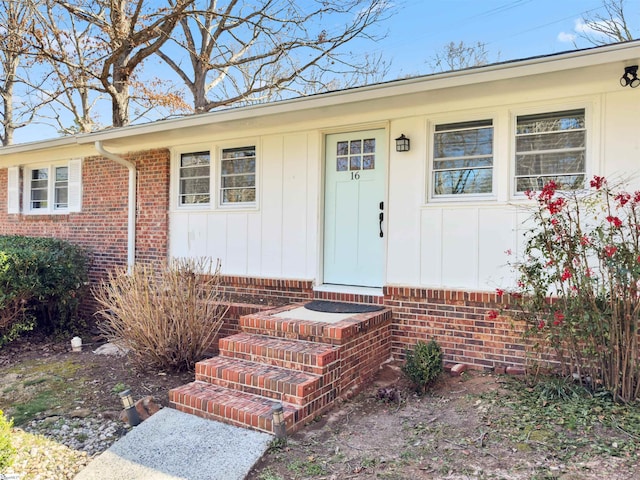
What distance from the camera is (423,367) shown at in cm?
413

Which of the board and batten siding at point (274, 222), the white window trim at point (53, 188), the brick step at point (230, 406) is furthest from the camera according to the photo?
the white window trim at point (53, 188)

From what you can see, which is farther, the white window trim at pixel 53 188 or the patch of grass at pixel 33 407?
the white window trim at pixel 53 188

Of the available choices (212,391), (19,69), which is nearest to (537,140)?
(212,391)

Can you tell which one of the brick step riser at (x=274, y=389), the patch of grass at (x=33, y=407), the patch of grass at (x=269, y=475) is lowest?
the patch of grass at (x=33, y=407)

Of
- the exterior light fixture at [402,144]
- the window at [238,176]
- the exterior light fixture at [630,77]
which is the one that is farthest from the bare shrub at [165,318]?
the exterior light fixture at [630,77]

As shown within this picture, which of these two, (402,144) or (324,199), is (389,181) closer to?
(402,144)

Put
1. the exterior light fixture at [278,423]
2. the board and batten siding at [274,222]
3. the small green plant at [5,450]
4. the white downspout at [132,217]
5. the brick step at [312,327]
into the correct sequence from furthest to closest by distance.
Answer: the white downspout at [132,217] → the board and batten siding at [274,222] → the brick step at [312,327] → the exterior light fixture at [278,423] → the small green plant at [5,450]

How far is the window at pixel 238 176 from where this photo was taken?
20.8 feet

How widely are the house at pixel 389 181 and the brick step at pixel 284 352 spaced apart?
3.94ft

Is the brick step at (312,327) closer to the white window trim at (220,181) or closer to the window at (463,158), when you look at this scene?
the window at (463,158)

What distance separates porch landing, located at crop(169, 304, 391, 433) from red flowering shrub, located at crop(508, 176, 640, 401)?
1536 mm

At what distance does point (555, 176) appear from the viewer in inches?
176

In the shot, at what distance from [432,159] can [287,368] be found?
276 centimetres

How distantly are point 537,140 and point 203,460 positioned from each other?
4.17m
